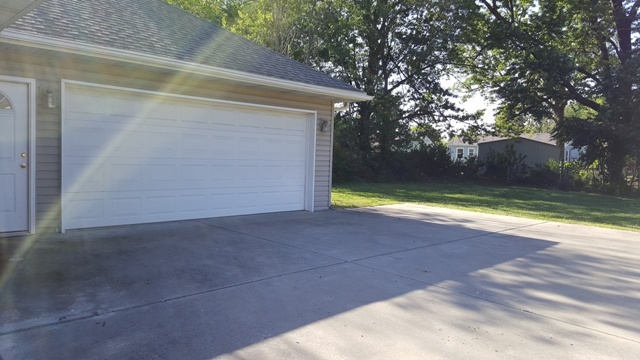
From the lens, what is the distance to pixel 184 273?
15.7ft

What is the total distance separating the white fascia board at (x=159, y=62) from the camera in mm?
5559

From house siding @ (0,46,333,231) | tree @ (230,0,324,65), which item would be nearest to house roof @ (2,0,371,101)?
house siding @ (0,46,333,231)

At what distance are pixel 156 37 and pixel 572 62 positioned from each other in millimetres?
18131

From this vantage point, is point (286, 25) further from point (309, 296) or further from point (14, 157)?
point (309, 296)

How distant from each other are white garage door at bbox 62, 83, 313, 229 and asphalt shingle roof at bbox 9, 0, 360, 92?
2.68 feet

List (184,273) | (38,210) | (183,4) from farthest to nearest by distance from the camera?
1. (183,4)
2. (38,210)
3. (184,273)

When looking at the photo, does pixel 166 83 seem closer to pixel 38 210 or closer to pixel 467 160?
pixel 38 210

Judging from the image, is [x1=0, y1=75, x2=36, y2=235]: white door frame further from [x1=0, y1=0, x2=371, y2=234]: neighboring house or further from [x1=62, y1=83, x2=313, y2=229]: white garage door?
[x1=62, y1=83, x2=313, y2=229]: white garage door

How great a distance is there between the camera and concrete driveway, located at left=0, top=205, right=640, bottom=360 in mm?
3174

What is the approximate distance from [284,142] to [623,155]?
17.8 metres

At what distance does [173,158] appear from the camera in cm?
774

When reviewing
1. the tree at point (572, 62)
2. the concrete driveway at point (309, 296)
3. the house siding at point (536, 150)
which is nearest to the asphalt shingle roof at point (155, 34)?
the concrete driveway at point (309, 296)

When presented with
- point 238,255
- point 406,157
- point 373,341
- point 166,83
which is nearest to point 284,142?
point 166,83

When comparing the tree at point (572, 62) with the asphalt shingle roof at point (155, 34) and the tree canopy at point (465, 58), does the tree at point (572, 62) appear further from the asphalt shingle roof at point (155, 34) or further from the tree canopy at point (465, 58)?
the asphalt shingle roof at point (155, 34)
